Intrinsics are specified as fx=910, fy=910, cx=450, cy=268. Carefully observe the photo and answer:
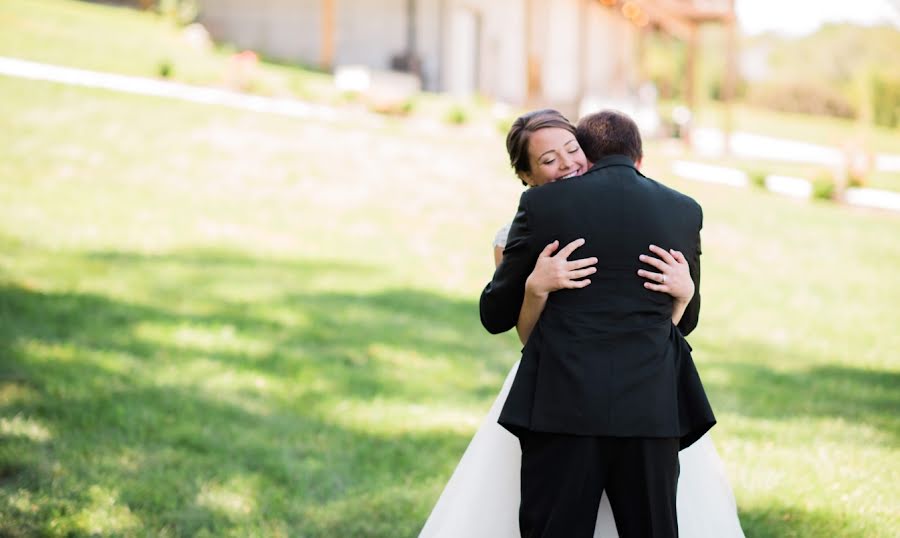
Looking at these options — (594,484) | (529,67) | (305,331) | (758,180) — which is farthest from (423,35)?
(594,484)

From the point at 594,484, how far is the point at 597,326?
48cm

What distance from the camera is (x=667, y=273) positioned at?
267cm

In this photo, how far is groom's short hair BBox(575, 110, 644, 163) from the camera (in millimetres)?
2762

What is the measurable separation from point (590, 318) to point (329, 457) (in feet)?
9.99

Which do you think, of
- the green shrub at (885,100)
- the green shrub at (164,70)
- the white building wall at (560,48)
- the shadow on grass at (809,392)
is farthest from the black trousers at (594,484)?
the green shrub at (885,100)

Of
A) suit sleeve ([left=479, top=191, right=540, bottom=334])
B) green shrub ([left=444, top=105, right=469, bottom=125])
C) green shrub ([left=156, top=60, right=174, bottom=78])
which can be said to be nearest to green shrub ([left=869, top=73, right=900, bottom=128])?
green shrub ([left=444, top=105, right=469, bottom=125])

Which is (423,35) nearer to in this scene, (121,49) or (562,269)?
(121,49)

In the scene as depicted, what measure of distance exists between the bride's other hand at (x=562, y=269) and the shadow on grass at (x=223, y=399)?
7.21 feet

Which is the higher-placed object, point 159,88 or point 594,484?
point 159,88

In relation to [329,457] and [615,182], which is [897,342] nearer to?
[329,457]

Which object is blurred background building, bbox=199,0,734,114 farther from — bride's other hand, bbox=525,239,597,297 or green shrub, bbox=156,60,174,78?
bride's other hand, bbox=525,239,597,297

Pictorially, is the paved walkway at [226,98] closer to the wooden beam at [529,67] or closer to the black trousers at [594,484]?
the wooden beam at [529,67]

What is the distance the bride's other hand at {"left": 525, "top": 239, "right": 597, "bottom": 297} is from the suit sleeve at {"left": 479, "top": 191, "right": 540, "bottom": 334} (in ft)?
0.22

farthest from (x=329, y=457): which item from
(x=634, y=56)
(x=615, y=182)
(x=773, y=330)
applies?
(x=634, y=56)
